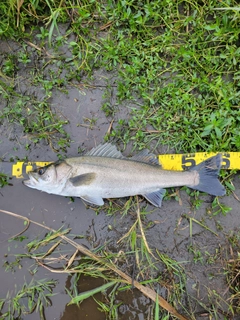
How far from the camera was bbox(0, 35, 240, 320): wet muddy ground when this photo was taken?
3.68 meters

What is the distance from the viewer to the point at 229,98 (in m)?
3.65

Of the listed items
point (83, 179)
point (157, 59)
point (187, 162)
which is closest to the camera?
point (83, 179)

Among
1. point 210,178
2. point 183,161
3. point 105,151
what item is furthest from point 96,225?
point 210,178

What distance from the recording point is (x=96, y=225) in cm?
380

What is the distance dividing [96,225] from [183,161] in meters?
1.33

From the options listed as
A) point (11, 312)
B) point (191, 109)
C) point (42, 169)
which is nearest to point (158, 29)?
point (191, 109)

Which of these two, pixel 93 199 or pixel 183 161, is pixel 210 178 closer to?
pixel 183 161

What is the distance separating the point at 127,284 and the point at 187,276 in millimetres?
730

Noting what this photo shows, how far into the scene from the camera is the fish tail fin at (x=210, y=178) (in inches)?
138

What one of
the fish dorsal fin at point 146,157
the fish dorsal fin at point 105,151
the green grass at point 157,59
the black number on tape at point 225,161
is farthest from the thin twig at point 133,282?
the black number on tape at point 225,161

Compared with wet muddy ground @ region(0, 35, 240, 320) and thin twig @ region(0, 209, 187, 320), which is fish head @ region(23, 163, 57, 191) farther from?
thin twig @ region(0, 209, 187, 320)

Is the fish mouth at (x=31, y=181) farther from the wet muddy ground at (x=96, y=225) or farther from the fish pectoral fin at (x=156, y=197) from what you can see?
the fish pectoral fin at (x=156, y=197)

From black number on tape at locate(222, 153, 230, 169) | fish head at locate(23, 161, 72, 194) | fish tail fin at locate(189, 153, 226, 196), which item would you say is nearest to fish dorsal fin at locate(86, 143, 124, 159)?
fish head at locate(23, 161, 72, 194)

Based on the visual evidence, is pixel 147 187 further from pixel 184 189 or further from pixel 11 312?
pixel 11 312
